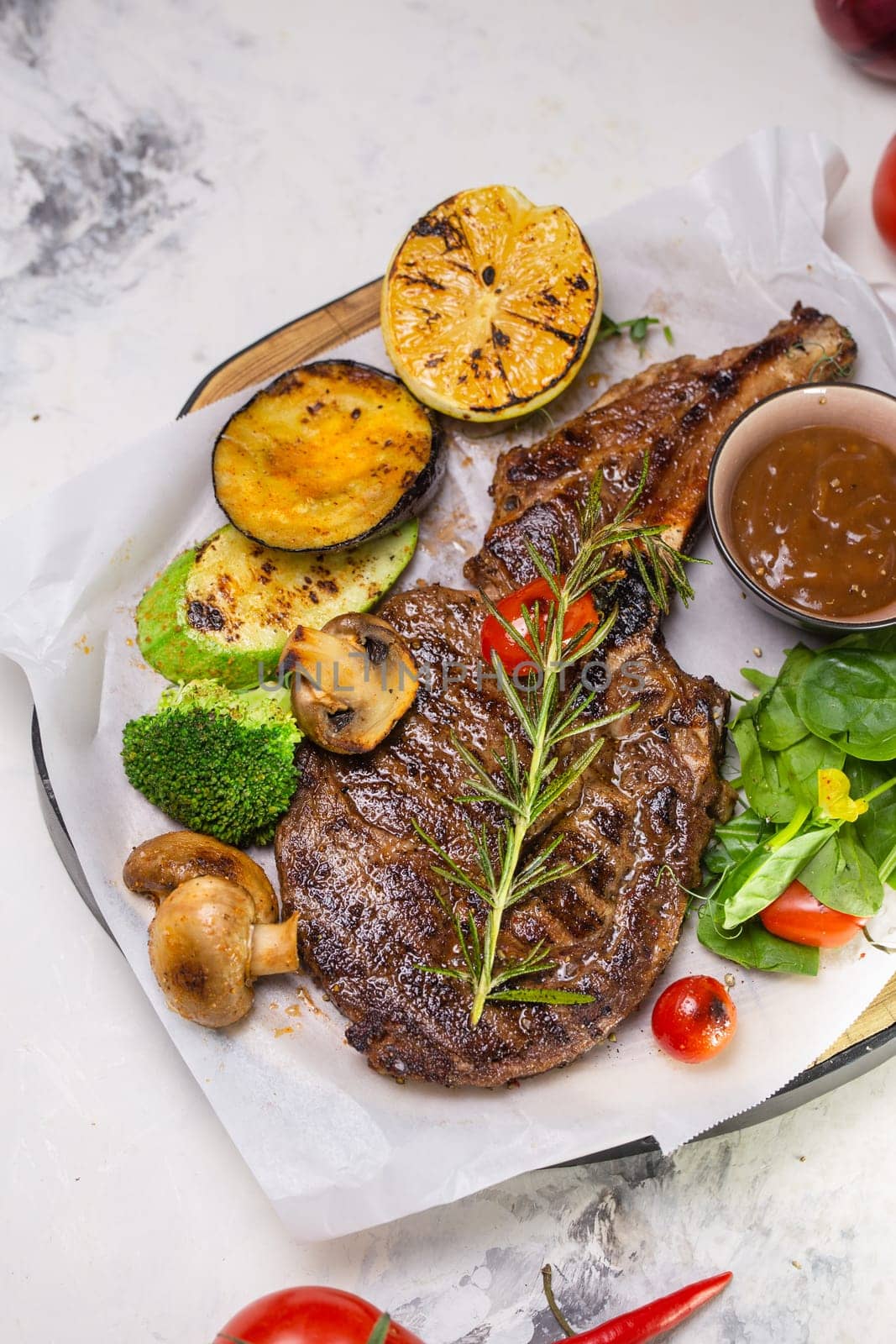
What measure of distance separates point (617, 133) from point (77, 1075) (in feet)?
16.0

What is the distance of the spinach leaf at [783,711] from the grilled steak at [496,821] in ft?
0.75

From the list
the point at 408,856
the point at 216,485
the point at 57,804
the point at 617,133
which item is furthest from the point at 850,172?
the point at 57,804

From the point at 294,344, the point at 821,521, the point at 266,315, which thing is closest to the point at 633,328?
the point at 821,521

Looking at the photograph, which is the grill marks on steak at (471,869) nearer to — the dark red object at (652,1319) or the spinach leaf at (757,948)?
the spinach leaf at (757,948)

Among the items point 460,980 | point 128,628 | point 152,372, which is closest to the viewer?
point 460,980

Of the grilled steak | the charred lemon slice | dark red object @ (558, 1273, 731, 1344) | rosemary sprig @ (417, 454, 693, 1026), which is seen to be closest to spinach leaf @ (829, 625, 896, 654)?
the grilled steak

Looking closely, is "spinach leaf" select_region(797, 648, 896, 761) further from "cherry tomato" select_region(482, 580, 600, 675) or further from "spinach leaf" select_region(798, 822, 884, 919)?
"cherry tomato" select_region(482, 580, 600, 675)

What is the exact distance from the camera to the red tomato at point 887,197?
5.20 meters

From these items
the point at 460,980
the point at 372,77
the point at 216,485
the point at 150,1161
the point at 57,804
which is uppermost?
the point at 372,77

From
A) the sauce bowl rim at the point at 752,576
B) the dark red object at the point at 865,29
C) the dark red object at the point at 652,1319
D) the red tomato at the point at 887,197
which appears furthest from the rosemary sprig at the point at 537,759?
the dark red object at the point at 865,29

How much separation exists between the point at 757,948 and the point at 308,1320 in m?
2.02

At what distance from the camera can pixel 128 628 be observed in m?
4.84

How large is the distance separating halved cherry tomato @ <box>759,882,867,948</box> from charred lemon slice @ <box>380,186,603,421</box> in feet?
7.04

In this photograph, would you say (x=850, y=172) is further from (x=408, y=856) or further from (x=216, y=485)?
(x=408, y=856)
